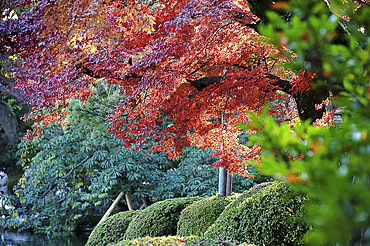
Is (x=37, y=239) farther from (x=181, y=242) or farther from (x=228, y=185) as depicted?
(x=181, y=242)

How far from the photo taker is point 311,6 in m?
0.97

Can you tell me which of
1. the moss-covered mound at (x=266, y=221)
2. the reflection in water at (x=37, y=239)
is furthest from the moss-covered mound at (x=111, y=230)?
the reflection in water at (x=37, y=239)

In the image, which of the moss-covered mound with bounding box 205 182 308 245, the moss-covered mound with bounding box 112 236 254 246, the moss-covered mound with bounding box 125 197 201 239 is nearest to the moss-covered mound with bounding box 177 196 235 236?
the moss-covered mound with bounding box 125 197 201 239

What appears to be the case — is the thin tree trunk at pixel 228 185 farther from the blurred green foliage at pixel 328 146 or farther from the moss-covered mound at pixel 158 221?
the blurred green foliage at pixel 328 146

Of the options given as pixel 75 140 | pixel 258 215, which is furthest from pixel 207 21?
pixel 75 140

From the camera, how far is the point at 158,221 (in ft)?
19.2

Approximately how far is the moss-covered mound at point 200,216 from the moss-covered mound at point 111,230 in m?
1.26

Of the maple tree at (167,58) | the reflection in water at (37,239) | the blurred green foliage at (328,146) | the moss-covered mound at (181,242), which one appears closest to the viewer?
the blurred green foliage at (328,146)

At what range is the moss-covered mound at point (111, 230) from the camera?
6359 mm

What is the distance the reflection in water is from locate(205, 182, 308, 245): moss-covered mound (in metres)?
7.84

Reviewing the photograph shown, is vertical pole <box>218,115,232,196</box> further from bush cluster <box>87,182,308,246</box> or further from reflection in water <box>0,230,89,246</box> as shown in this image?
reflection in water <box>0,230,89,246</box>

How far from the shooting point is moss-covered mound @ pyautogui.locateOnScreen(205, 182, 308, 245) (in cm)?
325

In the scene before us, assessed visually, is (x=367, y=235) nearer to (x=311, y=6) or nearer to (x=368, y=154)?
(x=368, y=154)

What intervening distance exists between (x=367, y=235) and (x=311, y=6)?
585mm
